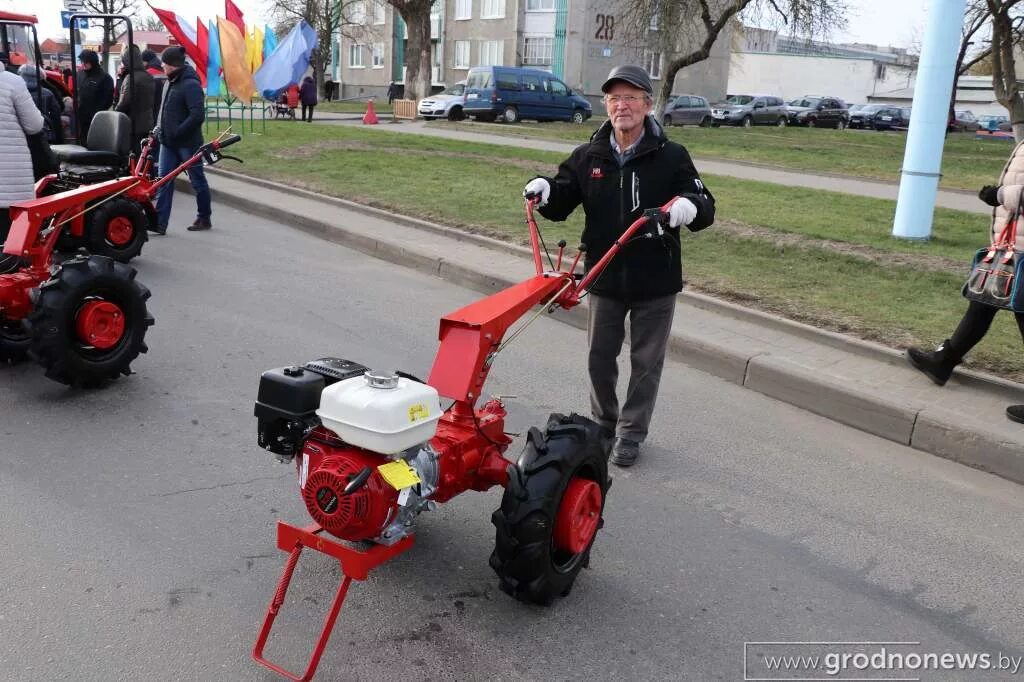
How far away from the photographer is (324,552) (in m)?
2.85

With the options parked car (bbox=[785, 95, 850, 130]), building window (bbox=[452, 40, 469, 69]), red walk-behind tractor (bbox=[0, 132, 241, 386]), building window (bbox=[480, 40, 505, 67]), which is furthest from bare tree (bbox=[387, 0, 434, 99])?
red walk-behind tractor (bbox=[0, 132, 241, 386])

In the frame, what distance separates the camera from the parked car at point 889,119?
44844mm

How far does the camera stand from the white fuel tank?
107 inches

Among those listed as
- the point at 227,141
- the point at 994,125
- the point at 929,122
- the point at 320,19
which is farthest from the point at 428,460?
the point at 320,19

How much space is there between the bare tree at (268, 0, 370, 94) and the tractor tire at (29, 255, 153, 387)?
45315 mm

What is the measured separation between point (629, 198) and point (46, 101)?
856 centimetres

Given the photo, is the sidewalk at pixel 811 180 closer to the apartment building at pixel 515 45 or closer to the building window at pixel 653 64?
the apartment building at pixel 515 45

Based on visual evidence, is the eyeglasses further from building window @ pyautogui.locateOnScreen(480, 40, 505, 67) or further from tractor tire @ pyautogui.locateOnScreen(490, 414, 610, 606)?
building window @ pyautogui.locateOnScreen(480, 40, 505, 67)

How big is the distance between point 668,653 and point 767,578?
745 mm

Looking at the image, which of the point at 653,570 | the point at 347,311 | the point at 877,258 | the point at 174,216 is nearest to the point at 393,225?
the point at 174,216

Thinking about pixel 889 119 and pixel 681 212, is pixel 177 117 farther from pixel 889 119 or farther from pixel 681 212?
pixel 889 119

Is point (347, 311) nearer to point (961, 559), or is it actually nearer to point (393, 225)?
point (393, 225)

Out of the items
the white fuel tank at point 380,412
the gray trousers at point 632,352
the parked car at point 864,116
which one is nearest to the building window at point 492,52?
the parked car at point 864,116

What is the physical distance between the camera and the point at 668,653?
3.10 metres
